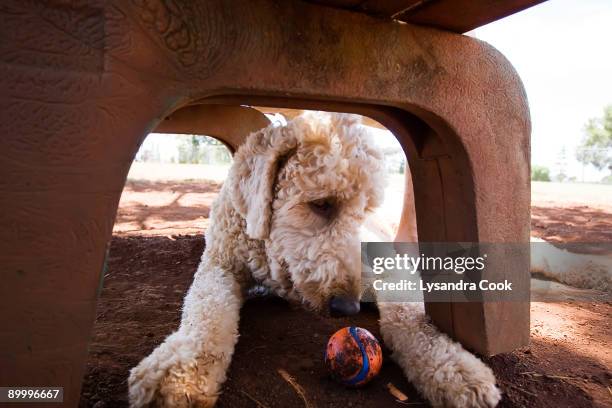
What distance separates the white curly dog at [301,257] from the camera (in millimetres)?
1405

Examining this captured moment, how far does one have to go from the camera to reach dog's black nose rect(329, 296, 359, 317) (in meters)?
1.65

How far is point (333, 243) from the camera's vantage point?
73.1 inches

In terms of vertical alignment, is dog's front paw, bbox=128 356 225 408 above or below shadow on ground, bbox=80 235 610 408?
above

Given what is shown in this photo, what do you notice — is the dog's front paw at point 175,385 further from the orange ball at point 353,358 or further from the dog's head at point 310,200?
the dog's head at point 310,200

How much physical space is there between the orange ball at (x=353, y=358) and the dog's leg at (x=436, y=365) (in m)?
0.16

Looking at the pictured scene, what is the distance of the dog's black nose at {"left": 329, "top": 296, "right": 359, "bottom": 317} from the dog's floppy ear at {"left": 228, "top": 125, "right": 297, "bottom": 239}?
1.72 ft

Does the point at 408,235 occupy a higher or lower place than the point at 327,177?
lower

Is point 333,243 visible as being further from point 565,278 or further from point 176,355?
point 565,278

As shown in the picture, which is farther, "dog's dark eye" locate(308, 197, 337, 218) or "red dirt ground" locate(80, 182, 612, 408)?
"dog's dark eye" locate(308, 197, 337, 218)

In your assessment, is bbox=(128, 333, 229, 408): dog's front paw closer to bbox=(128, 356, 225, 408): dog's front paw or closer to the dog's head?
bbox=(128, 356, 225, 408): dog's front paw

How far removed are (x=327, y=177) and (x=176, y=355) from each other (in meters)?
1.03

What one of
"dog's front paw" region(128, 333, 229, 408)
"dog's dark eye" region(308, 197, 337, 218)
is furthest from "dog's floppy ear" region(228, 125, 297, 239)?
"dog's front paw" region(128, 333, 229, 408)

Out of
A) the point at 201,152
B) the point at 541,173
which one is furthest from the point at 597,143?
the point at 201,152

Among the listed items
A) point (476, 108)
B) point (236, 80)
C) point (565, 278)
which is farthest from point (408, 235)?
point (236, 80)
